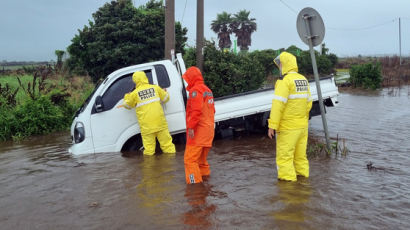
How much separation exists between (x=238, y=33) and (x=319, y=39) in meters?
52.0

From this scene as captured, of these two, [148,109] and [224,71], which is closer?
[148,109]

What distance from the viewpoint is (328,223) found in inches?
146

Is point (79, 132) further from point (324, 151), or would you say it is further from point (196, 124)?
point (324, 151)

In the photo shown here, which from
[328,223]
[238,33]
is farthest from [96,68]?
[238,33]

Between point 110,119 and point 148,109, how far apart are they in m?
0.84

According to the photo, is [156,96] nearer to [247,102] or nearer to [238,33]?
[247,102]

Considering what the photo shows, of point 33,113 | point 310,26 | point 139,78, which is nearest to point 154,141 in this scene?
point 139,78

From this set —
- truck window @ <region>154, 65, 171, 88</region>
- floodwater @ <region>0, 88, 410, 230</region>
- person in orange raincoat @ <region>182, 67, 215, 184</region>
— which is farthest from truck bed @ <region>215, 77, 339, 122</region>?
person in orange raincoat @ <region>182, 67, 215, 184</region>

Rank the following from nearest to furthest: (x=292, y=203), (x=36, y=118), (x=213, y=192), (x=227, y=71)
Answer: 1. (x=292, y=203)
2. (x=213, y=192)
3. (x=36, y=118)
4. (x=227, y=71)

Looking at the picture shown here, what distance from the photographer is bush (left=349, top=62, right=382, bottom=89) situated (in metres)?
21.0

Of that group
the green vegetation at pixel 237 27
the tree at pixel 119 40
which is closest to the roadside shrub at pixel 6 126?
the tree at pixel 119 40

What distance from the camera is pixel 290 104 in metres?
4.96

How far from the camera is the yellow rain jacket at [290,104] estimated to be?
16.0 ft

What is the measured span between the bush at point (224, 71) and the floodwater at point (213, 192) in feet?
16.7
